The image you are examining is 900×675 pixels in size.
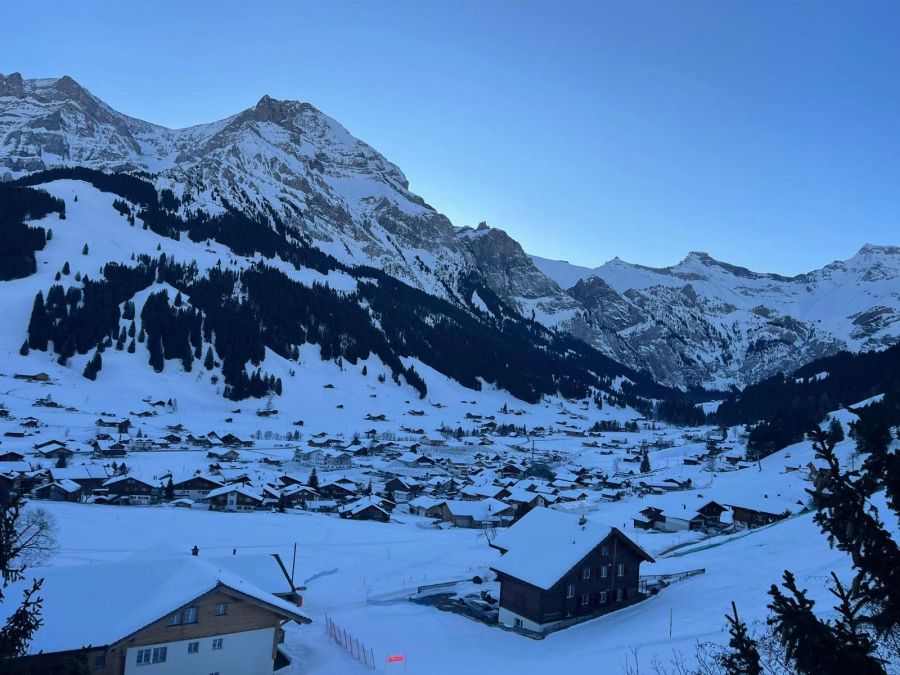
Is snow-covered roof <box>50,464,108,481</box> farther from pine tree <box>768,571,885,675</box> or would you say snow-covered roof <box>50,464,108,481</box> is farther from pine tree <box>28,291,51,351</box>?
pine tree <box>768,571,885,675</box>

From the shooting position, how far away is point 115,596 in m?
21.0

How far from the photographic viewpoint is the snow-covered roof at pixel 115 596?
62.9ft

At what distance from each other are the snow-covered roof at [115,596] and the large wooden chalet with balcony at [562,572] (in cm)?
1241

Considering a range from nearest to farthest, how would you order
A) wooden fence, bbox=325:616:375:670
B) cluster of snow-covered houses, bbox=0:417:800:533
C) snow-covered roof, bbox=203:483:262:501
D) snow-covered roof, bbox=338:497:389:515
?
wooden fence, bbox=325:616:375:670
cluster of snow-covered houses, bbox=0:417:800:533
snow-covered roof, bbox=338:497:389:515
snow-covered roof, bbox=203:483:262:501

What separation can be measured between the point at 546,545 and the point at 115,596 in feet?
67.4

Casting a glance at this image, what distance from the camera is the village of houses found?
76.2 feet

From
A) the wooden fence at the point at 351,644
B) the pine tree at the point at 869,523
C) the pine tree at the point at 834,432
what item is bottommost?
the wooden fence at the point at 351,644

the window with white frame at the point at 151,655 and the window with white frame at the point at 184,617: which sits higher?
the window with white frame at the point at 184,617

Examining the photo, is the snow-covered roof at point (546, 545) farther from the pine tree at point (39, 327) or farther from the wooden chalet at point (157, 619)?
the pine tree at point (39, 327)

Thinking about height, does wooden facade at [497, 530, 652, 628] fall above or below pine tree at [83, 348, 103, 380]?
below

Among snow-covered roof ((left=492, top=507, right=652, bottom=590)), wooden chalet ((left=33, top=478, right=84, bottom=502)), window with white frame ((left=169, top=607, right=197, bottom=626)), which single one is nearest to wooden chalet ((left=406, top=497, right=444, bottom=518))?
snow-covered roof ((left=492, top=507, right=652, bottom=590))

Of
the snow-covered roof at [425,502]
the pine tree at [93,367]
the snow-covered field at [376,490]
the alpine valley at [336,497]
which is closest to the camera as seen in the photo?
the alpine valley at [336,497]

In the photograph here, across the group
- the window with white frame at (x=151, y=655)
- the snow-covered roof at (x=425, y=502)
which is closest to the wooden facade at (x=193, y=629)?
the window with white frame at (x=151, y=655)

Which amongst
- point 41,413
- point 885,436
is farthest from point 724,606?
point 41,413
